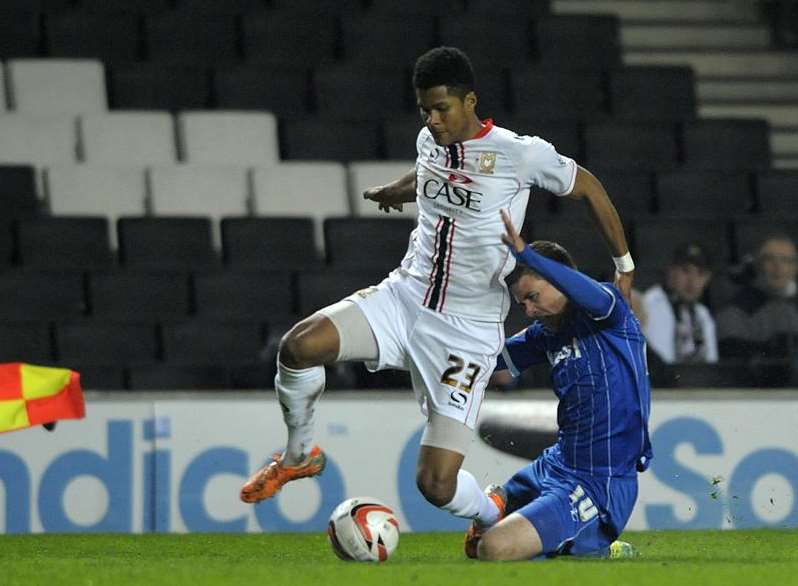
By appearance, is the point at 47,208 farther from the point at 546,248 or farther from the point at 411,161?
the point at 546,248

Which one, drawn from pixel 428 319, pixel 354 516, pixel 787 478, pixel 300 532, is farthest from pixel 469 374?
pixel 787 478

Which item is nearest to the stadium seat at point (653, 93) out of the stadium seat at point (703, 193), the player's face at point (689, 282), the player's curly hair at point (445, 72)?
the stadium seat at point (703, 193)

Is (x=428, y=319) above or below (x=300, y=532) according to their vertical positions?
above

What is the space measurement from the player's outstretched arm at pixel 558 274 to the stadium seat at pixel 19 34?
6.84 meters

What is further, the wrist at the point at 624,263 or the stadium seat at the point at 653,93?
the stadium seat at the point at 653,93

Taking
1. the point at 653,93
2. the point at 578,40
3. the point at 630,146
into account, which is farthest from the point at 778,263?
the point at 578,40

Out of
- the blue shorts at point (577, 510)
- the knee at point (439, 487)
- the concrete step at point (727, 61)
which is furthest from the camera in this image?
the concrete step at point (727, 61)

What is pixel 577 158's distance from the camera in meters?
12.2

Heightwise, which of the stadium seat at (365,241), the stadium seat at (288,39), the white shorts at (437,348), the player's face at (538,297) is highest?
the stadium seat at (288,39)

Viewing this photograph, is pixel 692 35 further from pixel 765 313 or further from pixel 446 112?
pixel 446 112

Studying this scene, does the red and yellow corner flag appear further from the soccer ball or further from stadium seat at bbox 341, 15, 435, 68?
stadium seat at bbox 341, 15, 435, 68

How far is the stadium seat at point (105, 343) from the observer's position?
404 inches

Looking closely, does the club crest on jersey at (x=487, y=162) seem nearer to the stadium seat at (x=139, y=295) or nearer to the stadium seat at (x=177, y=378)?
the stadium seat at (x=177, y=378)

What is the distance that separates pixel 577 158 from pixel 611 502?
574cm
